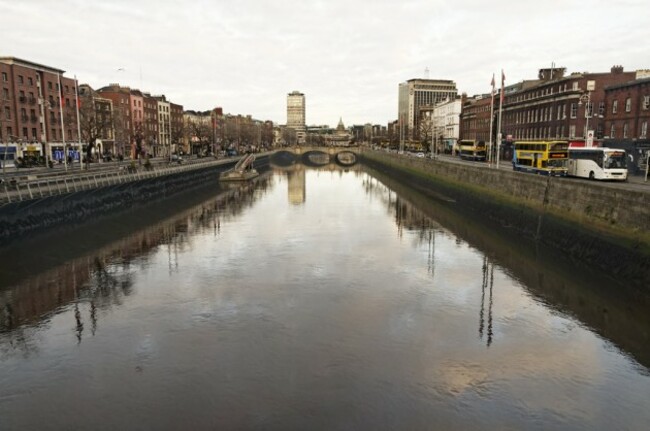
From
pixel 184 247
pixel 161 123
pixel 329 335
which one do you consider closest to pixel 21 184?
pixel 184 247

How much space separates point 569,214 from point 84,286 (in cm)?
3180

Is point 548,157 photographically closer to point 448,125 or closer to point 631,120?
point 631,120

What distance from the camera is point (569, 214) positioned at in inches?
1351

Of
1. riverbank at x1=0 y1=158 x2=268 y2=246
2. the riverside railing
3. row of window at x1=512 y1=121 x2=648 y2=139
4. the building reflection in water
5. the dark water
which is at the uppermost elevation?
row of window at x1=512 y1=121 x2=648 y2=139

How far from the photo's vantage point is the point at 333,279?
26.8 m

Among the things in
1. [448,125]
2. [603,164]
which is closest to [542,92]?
[603,164]

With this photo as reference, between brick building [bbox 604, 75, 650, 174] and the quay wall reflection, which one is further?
brick building [bbox 604, 75, 650, 174]

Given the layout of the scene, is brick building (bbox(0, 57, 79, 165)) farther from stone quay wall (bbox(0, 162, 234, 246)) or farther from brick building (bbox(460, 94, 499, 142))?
brick building (bbox(460, 94, 499, 142))

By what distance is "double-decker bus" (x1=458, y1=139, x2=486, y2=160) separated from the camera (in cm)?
9275

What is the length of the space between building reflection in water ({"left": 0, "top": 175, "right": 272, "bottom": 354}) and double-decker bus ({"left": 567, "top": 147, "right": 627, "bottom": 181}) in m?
35.5

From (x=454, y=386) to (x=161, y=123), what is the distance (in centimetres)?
14597

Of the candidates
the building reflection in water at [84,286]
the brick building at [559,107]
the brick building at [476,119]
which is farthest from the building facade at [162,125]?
the building reflection in water at [84,286]

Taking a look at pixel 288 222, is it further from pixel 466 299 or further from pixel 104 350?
pixel 104 350

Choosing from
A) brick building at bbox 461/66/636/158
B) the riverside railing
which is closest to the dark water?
the riverside railing
